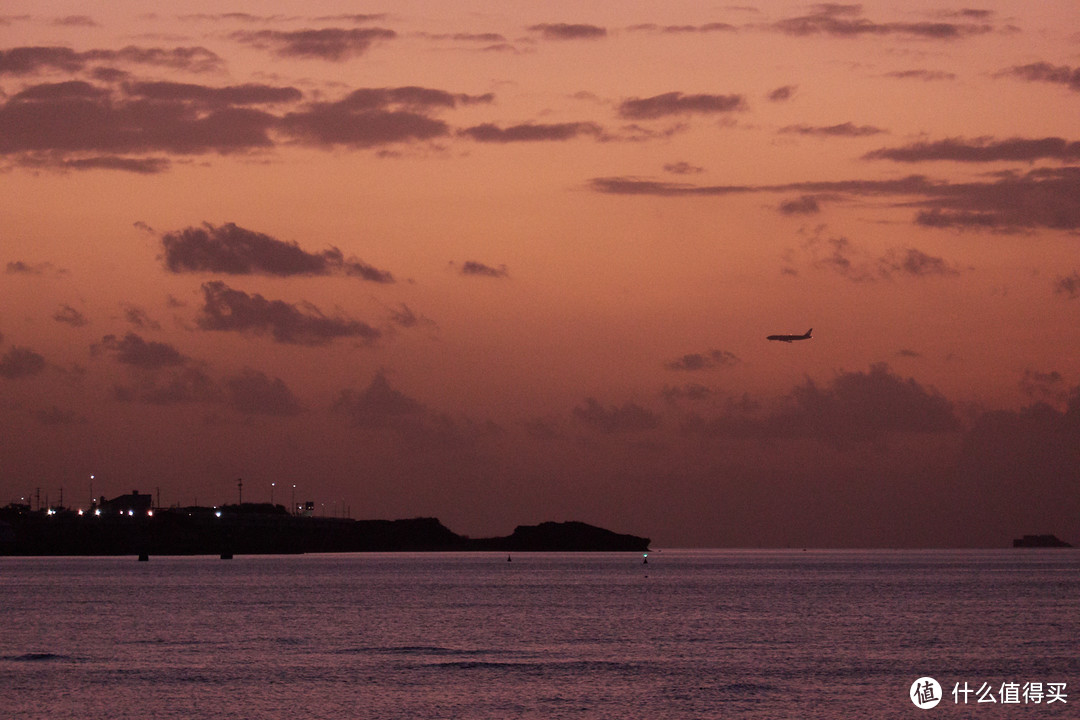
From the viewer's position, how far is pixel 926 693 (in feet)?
297

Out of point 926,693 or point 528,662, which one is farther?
point 528,662

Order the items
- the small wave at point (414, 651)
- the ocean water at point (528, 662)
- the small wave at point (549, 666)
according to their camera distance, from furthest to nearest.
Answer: the small wave at point (414, 651) → the small wave at point (549, 666) → the ocean water at point (528, 662)

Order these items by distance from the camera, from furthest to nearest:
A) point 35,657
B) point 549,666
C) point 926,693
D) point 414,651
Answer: point 414,651 → point 35,657 → point 549,666 → point 926,693

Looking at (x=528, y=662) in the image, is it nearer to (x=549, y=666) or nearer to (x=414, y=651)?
(x=549, y=666)

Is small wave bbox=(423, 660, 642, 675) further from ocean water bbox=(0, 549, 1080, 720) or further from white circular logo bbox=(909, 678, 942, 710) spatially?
white circular logo bbox=(909, 678, 942, 710)

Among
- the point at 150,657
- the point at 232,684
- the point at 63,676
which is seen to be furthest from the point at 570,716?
the point at 150,657

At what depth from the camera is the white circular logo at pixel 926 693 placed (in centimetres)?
8600

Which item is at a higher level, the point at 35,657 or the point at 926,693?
the point at 35,657

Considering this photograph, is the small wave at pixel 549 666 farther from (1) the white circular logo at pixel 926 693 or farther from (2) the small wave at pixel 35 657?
(2) the small wave at pixel 35 657

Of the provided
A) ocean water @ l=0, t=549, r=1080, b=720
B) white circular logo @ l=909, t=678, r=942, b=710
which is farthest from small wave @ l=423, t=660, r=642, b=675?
white circular logo @ l=909, t=678, r=942, b=710

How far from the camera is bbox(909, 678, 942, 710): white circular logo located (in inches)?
3386

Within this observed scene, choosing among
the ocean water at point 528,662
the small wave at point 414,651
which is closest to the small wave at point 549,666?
the ocean water at point 528,662

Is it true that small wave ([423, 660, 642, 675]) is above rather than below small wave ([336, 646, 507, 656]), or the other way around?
below

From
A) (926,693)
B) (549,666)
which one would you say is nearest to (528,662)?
(549,666)
